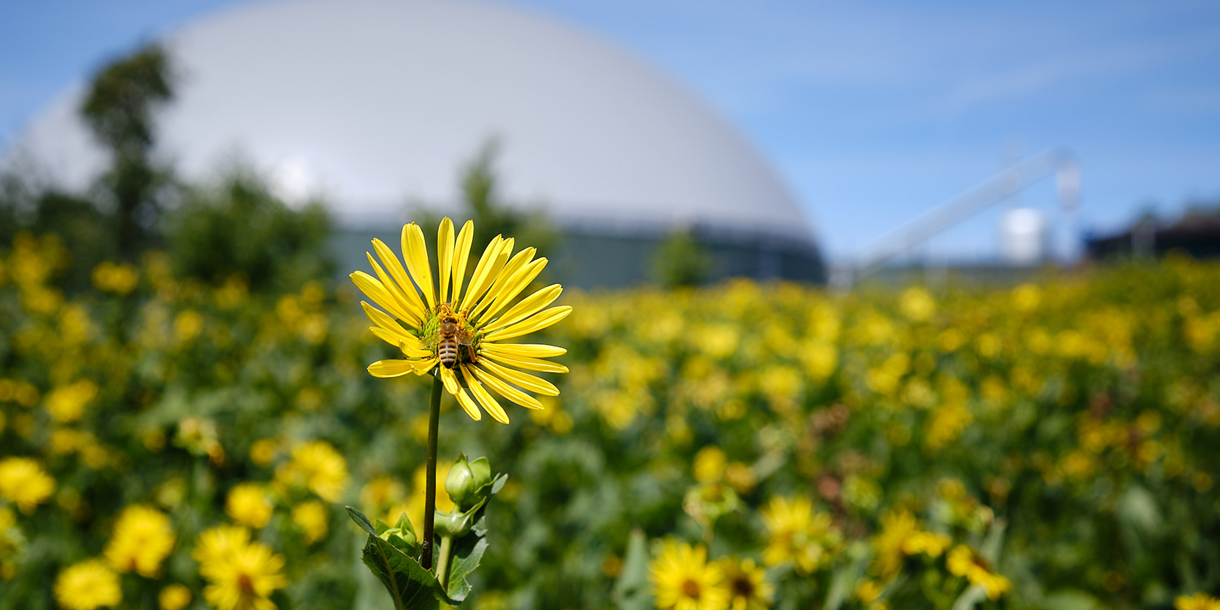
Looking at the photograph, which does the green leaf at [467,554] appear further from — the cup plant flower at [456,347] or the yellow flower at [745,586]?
the yellow flower at [745,586]

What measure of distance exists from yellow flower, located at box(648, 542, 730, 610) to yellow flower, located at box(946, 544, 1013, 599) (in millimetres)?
360

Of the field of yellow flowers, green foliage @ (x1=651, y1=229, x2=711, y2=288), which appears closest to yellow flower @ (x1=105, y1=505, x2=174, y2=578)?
the field of yellow flowers

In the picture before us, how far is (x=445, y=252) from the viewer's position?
0.60m

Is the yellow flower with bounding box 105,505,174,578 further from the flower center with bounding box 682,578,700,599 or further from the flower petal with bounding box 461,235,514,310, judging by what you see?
the flower petal with bounding box 461,235,514,310

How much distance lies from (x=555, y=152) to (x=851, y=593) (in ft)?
88.4

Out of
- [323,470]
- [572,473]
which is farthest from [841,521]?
[323,470]

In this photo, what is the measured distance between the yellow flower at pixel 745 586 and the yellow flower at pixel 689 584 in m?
0.01

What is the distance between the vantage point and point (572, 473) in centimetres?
196

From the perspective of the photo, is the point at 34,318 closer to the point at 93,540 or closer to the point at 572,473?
the point at 93,540

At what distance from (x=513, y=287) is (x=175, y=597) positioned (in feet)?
3.90

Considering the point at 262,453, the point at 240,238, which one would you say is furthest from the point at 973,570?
the point at 240,238

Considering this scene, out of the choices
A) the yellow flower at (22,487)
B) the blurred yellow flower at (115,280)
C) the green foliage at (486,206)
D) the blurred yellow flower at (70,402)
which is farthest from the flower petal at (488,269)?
the green foliage at (486,206)

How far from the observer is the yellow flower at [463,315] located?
0.57 m

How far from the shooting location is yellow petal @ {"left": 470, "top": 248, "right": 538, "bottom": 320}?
61 cm
